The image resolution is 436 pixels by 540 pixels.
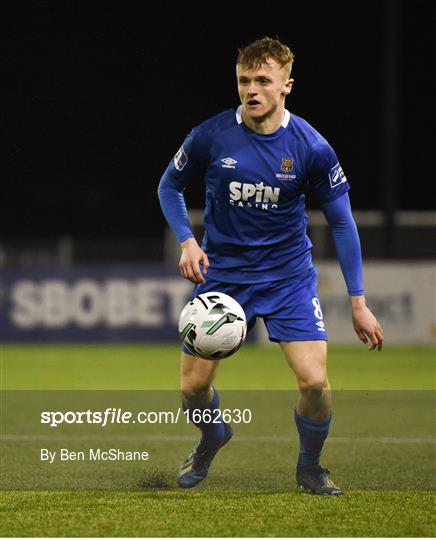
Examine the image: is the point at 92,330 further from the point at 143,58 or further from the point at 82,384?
the point at 143,58

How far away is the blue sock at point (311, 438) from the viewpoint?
6.16m

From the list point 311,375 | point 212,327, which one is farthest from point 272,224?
point 311,375

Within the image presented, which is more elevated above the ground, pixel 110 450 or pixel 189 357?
pixel 189 357

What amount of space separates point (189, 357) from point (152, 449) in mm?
1704

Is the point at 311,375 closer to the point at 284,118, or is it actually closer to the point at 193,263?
the point at 193,263

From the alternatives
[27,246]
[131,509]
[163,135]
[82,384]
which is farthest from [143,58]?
[131,509]

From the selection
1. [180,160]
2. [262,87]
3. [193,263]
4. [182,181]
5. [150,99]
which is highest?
[262,87]

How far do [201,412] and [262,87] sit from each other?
5.76 ft

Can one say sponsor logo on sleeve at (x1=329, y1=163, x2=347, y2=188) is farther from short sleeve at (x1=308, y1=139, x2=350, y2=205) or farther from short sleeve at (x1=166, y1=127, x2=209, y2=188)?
short sleeve at (x1=166, y1=127, x2=209, y2=188)

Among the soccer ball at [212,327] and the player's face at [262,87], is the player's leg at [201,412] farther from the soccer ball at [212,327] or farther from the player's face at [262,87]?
the player's face at [262,87]

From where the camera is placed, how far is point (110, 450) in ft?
25.3

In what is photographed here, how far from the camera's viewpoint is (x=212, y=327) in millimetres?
5895

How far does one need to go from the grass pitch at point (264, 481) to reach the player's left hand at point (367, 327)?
0.74 meters

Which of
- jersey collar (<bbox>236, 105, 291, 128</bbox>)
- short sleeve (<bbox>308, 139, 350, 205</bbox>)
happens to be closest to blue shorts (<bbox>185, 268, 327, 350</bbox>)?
short sleeve (<bbox>308, 139, 350, 205</bbox>)
